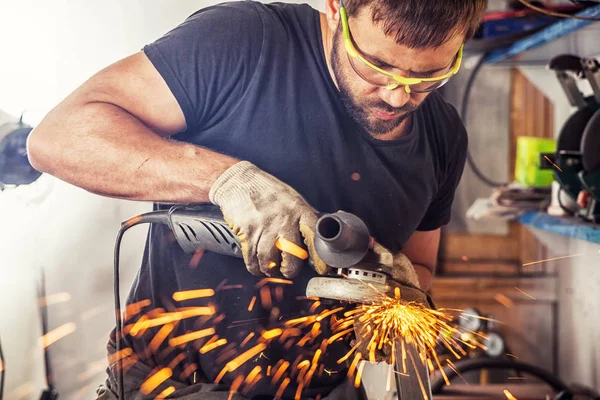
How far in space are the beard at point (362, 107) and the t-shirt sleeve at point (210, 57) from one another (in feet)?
0.52

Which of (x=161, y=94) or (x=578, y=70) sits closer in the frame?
(x=161, y=94)

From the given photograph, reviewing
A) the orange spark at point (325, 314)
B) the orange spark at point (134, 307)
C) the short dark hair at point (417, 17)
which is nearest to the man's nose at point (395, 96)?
the short dark hair at point (417, 17)

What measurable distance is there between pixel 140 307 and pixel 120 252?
125mm

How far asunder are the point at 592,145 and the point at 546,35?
0.30m

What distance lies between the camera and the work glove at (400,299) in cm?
116

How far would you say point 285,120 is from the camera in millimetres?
1254

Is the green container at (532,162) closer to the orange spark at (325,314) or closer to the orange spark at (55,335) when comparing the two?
the orange spark at (325,314)

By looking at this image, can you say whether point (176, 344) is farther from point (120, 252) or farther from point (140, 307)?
point (120, 252)

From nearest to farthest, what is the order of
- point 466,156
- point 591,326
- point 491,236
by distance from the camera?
point 466,156 < point 491,236 < point 591,326

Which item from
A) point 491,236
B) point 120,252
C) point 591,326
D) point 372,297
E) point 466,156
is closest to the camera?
point 372,297

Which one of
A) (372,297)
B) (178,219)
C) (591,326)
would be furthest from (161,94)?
(591,326)

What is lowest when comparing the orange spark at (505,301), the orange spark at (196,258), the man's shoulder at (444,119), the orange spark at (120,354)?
the orange spark at (505,301)

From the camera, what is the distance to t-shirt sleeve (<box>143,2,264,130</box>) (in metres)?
1.17

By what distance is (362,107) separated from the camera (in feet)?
4.15
